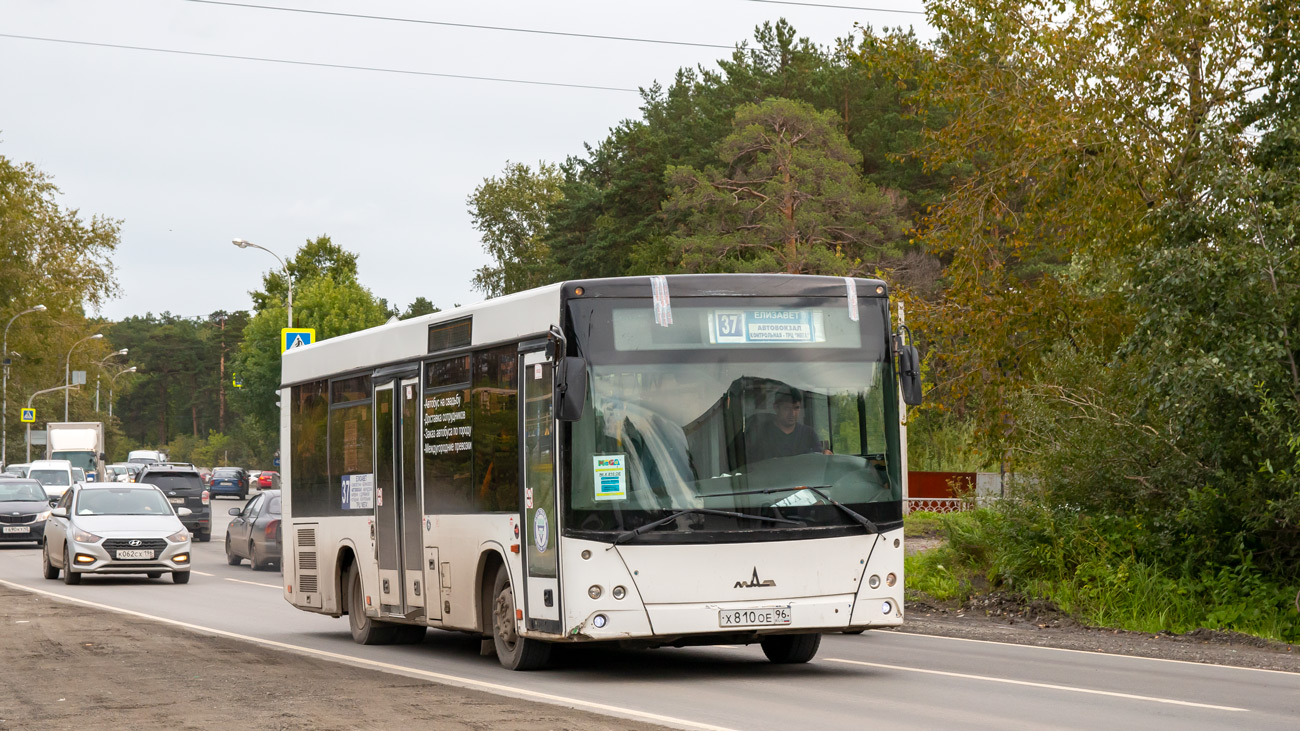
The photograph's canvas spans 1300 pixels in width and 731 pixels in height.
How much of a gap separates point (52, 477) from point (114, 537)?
28.8m

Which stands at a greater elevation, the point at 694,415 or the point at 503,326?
the point at 503,326

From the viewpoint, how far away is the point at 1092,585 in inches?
745

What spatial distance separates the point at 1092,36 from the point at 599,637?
13187mm

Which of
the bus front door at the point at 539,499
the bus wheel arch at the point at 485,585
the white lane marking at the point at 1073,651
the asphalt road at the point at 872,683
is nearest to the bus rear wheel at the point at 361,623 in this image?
the asphalt road at the point at 872,683

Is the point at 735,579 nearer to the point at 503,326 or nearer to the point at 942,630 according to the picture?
the point at 503,326

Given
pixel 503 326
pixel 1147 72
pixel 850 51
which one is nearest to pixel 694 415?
pixel 503 326

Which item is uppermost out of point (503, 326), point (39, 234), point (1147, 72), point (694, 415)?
point (39, 234)

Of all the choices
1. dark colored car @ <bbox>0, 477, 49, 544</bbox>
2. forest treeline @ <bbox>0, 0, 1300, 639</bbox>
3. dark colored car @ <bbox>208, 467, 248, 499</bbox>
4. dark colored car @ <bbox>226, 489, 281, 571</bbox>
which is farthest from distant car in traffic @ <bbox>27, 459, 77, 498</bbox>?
forest treeline @ <bbox>0, 0, 1300, 639</bbox>

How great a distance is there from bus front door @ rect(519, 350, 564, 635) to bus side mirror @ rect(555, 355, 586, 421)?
1.27 feet

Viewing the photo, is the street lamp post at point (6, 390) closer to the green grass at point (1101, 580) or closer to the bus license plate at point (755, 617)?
the green grass at point (1101, 580)

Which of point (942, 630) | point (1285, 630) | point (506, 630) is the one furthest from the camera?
point (942, 630)

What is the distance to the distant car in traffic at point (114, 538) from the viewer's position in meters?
27.1

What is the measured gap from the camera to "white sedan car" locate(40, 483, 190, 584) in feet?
89.0

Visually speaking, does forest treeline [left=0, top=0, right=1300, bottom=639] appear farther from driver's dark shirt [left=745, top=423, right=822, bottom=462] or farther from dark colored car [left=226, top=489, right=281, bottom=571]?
dark colored car [left=226, top=489, right=281, bottom=571]
